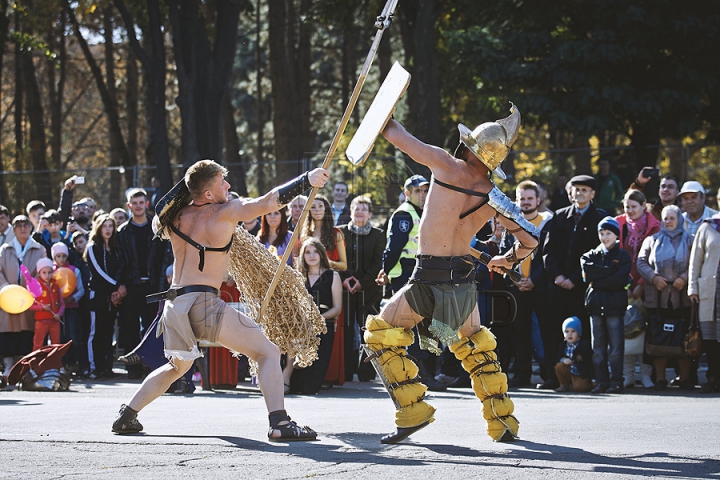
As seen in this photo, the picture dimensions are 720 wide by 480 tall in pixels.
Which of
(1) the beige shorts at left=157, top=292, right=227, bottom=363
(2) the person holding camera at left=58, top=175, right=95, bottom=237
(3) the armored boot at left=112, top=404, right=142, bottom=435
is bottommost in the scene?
(3) the armored boot at left=112, top=404, right=142, bottom=435

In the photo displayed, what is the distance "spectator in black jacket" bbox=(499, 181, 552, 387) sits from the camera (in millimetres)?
11586

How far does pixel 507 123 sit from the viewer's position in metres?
6.71

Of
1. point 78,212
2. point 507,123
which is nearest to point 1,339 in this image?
point 78,212

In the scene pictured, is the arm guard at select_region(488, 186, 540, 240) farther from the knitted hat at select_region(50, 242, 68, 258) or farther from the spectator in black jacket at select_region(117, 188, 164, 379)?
the knitted hat at select_region(50, 242, 68, 258)

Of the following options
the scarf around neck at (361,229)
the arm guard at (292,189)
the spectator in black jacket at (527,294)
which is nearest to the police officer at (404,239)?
the spectator in black jacket at (527,294)

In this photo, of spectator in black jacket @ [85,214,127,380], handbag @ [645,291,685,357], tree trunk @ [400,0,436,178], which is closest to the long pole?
handbag @ [645,291,685,357]

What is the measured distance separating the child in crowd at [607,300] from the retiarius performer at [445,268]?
4280mm

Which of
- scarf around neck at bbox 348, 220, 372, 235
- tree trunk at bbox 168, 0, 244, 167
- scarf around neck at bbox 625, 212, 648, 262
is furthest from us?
tree trunk at bbox 168, 0, 244, 167

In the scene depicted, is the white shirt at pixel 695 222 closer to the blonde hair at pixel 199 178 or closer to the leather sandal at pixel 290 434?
the leather sandal at pixel 290 434

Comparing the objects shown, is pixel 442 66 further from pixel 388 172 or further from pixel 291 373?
pixel 291 373

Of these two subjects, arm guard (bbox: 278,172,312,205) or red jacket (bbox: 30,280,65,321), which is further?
red jacket (bbox: 30,280,65,321)

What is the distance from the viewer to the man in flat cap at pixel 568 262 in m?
11.4

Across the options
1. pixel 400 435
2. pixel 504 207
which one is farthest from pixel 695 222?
pixel 400 435

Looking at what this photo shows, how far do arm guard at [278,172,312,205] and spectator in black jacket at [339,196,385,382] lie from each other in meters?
5.56
